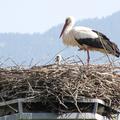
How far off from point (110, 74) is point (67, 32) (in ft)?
11.7

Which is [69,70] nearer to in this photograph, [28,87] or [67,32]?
[28,87]

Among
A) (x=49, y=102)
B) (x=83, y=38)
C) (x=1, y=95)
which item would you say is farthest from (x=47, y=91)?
(x=83, y=38)

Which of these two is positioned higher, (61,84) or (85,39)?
(85,39)

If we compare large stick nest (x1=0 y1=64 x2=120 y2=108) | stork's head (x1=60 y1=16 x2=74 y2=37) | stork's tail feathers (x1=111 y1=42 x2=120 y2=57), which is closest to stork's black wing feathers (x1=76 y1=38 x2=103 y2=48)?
stork's tail feathers (x1=111 y1=42 x2=120 y2=57)

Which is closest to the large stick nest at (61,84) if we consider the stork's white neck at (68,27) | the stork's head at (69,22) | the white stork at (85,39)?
the white stork at (85,39)

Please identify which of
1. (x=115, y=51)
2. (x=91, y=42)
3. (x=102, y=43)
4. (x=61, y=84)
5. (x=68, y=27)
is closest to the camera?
(x=61, y=84)

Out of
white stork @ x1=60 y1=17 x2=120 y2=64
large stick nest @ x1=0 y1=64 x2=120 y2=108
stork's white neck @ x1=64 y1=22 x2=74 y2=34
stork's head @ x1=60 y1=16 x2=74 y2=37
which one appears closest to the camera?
large stick nest @ x1=0 y1=64 x2=120 y2=108

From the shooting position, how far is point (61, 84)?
10.1 m

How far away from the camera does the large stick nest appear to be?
1007 centimetres

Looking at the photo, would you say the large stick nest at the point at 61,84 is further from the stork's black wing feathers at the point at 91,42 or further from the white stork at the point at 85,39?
the stork's black wing feathers at the point at 91,42

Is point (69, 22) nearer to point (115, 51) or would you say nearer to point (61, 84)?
point (115, 51)

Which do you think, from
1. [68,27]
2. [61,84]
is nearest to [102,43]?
[68,27]

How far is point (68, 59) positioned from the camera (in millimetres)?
11656

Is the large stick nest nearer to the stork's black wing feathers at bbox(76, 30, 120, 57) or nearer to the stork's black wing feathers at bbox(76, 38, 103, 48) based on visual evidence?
the stork's black wing feathers at bbox(76, 30, 120, 57)
